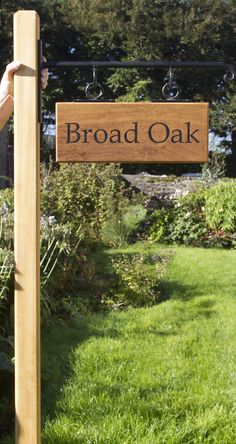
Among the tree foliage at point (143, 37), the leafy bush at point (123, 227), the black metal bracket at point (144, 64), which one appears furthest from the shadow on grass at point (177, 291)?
the tree foliage at point (143, 37)

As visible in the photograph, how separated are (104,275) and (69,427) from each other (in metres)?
3.09

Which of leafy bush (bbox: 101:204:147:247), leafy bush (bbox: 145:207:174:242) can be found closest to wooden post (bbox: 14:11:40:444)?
leafy bush (bbox: 101:204:147:247)

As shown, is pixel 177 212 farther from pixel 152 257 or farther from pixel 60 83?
pixel 60 83

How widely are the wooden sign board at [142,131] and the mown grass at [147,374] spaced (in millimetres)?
1403

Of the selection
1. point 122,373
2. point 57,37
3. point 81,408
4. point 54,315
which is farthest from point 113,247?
point 57,37

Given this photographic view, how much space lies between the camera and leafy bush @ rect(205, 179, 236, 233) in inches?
337

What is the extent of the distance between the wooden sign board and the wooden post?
0.28 m

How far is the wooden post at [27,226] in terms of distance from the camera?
6.06 ft

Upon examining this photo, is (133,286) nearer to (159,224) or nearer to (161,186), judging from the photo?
(159,224)

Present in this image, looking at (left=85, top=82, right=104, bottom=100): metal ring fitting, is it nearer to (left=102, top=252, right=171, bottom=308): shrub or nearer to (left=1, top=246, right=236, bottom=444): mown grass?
(left=1, top=246, right=236, bottom=444): mown grass

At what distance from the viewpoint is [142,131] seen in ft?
6.79

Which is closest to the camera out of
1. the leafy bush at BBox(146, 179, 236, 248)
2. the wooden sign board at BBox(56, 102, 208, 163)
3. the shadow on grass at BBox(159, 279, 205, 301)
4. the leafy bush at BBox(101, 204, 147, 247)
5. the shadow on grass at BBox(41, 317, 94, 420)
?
the wooden sign board at BBox(56, 102, 208, 163)

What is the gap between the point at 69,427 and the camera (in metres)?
2.71

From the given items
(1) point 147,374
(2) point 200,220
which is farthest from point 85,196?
(1) point 147,374
